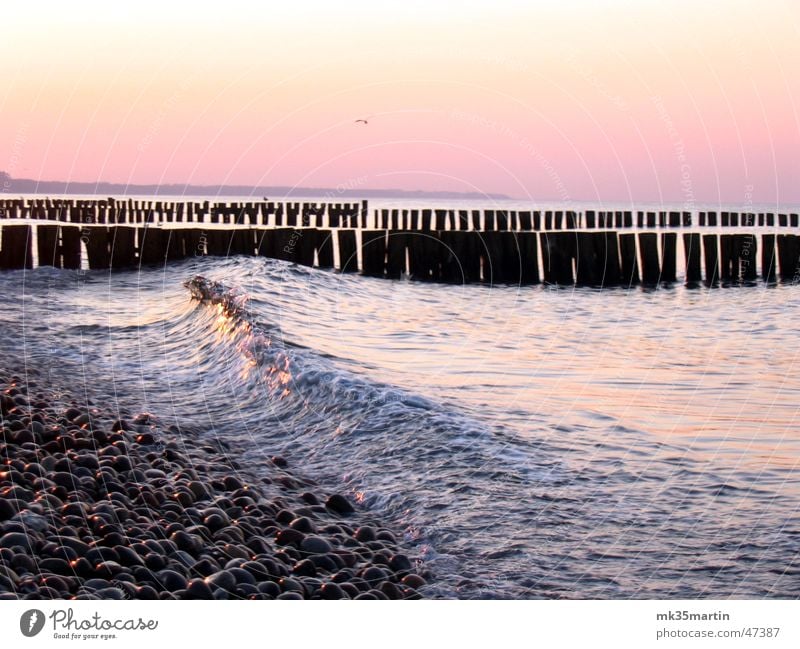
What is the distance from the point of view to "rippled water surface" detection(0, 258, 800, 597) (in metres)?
6.02

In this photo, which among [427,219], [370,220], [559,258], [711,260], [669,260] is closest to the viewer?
[559,258]

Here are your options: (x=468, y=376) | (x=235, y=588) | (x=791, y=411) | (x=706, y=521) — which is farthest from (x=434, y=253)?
(x=235, y=588)

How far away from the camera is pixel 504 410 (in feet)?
30.8

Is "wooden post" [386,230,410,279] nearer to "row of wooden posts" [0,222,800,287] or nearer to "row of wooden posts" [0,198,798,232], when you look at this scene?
"row of wooden posts" [0,222,800,287]

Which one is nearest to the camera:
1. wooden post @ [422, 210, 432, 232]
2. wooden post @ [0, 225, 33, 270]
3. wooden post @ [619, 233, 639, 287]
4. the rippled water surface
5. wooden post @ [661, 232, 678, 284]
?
the rippled water surface

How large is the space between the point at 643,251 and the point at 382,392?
49.2 feet

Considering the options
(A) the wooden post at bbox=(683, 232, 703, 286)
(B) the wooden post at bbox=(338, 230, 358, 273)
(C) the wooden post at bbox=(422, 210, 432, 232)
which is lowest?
(A) the wooden post at bbox=(683, 232, 703, 286)

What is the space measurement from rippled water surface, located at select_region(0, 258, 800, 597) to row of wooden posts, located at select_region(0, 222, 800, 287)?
4.01 m

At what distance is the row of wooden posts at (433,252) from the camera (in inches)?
886

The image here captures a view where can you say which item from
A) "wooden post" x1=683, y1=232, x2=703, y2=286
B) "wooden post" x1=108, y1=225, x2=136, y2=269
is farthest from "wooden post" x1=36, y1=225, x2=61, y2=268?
"wooden post" x1=683, y1=232, x2=703, y2=286

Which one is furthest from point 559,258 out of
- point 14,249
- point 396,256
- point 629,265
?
point 14,249

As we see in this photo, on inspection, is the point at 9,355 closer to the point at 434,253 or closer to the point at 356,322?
the point at 356,322

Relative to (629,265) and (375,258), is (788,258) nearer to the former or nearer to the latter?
(629,265)

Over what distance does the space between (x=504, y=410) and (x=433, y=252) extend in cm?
1389
